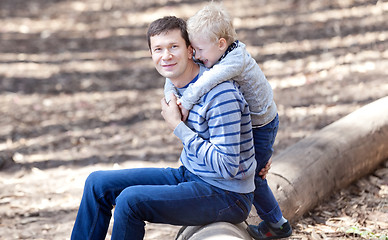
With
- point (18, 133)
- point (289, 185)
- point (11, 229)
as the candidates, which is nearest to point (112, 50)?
point (18, 133)

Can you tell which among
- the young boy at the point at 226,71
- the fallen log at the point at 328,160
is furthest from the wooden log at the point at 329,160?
the young boy at the point at 226,71

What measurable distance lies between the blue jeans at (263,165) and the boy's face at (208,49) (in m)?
0.45

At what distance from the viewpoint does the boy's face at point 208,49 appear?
2498 mm

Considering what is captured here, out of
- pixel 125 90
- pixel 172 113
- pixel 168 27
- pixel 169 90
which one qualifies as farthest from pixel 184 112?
pixel 125 90

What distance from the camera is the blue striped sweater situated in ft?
7.95

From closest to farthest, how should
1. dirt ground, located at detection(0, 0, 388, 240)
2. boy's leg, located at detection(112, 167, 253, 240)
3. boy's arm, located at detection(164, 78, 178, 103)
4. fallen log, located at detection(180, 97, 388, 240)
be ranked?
1. boy's leg, located at detection(112, 167, 253, 240)
2. boy's arm, located at detection(164, 78, 178, 103)
3. fallen log, located at detection(180, 97, 388, 240)
4. dirt ground, located at detection(0, 0, 388, 240)

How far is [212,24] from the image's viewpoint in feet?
8.00

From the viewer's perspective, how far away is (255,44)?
842cm

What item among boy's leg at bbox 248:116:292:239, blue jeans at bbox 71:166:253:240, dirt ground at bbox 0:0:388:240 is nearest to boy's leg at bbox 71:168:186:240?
blue jeans at bbox 71:166:253:240

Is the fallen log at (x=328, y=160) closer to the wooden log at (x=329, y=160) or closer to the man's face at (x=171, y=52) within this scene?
the wooden log at (x=329, y=160)

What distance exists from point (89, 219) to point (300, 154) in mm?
1696

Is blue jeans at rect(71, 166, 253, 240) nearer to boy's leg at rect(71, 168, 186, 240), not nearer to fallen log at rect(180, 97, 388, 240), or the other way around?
boy's leg at rect(71, 168, 186, 240)

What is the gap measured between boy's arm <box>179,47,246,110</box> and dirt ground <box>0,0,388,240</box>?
4.64ft

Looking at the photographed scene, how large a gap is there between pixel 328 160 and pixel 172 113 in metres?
1.68
